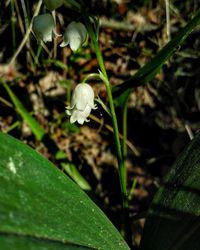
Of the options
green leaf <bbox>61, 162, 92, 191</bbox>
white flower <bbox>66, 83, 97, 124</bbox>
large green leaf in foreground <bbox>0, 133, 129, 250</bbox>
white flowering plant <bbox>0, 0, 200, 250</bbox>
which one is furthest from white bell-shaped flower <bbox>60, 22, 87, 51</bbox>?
green leaf <bbox>61, 162, 92, 191</bbox>

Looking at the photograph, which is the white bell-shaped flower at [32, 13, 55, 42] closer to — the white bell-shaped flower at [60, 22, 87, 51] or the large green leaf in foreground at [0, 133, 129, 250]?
the white bell-shaped flower at [60, 22, 87, 51]

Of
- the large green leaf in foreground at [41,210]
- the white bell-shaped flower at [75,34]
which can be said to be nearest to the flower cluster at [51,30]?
the white bell-shaped flower at [75,34]

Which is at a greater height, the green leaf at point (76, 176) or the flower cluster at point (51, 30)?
the flower cluster at point (51, 30)

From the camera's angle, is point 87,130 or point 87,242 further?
point 87,130

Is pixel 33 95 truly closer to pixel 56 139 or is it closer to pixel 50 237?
pixel 56 139

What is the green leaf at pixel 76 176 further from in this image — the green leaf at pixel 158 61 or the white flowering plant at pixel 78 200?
the green leaf at pixel 158 61

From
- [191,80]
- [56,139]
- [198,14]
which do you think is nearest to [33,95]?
[56,139]
